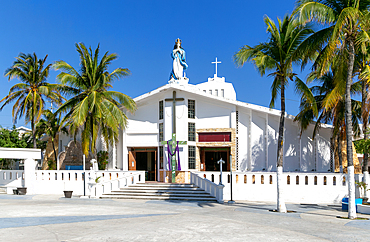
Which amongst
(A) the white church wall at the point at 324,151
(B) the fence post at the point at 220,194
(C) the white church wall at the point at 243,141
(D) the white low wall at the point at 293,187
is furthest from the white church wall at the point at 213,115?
(B) the fence post at the point at 220,194

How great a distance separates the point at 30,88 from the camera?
1057 inches

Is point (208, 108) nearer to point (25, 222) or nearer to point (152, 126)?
point (152, 126)

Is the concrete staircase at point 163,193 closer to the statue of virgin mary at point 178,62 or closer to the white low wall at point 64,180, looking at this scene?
the white low wall at point 64,180

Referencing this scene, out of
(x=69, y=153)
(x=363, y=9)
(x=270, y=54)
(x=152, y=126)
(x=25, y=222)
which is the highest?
(x=363, y=9)

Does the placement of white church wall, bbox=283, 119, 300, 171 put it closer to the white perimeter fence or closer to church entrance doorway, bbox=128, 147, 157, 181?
the white perimeter fence

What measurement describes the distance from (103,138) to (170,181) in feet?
19.7

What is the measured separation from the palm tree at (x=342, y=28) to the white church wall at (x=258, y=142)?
9.31 metres

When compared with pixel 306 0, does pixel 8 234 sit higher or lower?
lower

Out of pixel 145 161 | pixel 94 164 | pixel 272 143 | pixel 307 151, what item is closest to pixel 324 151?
pixel 307 151

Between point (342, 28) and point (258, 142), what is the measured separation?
11.1m

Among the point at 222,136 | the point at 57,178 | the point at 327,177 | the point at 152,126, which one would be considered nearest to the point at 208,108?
the point at 222,136

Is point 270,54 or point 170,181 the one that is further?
point 170,181

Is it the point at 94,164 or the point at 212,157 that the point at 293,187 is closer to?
the point at 212,157

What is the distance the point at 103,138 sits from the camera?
2592cm
